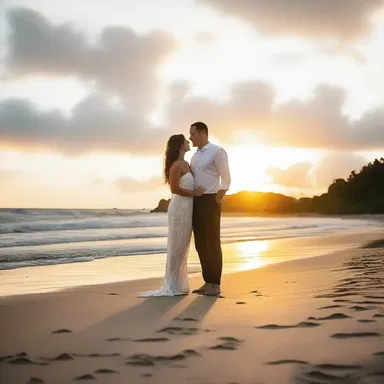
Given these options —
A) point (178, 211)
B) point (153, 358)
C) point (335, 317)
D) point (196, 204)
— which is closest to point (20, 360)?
point (153, 358)

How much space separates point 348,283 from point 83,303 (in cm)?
353

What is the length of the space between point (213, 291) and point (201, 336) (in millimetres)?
2630

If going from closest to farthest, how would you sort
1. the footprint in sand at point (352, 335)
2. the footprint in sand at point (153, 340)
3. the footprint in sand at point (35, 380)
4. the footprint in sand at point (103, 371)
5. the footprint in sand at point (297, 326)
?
1. the footprint in sand at point (35, 380)
2. the footprint in sand at point (103, 371)
3. the footprint in sand at point (352, 335)
4. the footprint in sand at point (153, 340)
5. the footprint in sand at point (297, 326)

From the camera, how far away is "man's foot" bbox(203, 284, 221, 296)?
742 cm

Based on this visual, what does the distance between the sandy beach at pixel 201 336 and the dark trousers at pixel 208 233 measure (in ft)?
1.41

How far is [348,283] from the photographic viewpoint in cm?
764

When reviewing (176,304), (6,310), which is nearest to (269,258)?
(176,304)

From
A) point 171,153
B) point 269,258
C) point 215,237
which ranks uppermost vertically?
point 171,153

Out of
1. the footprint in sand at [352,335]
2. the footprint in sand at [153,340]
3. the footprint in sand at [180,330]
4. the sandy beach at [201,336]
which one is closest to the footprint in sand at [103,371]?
the sandy beach at [201,336]

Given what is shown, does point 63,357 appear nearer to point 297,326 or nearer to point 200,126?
point 297,326

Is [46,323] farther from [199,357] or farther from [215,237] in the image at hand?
[215,237]

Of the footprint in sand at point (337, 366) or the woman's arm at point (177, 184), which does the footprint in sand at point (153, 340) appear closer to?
Answer: the footprint in sand at point (337, 366)

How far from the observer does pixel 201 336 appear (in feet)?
15.9

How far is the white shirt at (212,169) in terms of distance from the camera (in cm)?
761
